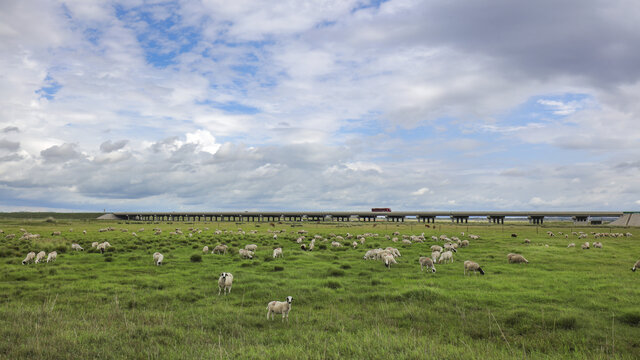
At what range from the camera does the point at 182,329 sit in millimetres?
11016

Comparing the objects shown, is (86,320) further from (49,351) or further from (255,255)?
(255,255)

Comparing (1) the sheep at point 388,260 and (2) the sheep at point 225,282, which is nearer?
(2) the sheep at point 225,282

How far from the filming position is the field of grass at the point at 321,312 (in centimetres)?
937

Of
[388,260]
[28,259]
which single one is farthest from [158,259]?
[388,260]

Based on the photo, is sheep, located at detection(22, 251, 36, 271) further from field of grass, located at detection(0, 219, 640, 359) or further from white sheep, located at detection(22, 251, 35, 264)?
field of grass, located at detection(0, 219, 640, 359)

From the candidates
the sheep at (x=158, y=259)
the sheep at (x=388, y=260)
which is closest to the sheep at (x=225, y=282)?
the sheep at (x=158, y=259)

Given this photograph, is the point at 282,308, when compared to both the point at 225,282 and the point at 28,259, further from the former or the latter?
the point at 28,259

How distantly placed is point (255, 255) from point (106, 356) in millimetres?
19388

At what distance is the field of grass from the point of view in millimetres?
9367

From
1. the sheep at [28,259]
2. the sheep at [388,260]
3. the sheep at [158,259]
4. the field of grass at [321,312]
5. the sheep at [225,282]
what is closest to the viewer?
the field of grass at [321,312]

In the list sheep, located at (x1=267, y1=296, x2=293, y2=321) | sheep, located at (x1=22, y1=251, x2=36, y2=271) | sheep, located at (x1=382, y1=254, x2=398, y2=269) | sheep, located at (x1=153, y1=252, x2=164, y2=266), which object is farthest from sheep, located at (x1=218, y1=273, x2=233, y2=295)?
sheep, located at (x1=22, y1=251, x2=36, y2=271)

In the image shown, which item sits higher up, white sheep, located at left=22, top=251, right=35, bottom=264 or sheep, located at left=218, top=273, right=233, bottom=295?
sheep, located at left=218, top=273, right=233, bottom=295

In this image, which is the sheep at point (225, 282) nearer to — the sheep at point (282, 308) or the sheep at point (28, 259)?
the sheep at point (282, 308)

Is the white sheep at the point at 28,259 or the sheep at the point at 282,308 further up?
the sheep at the point at 282,308
